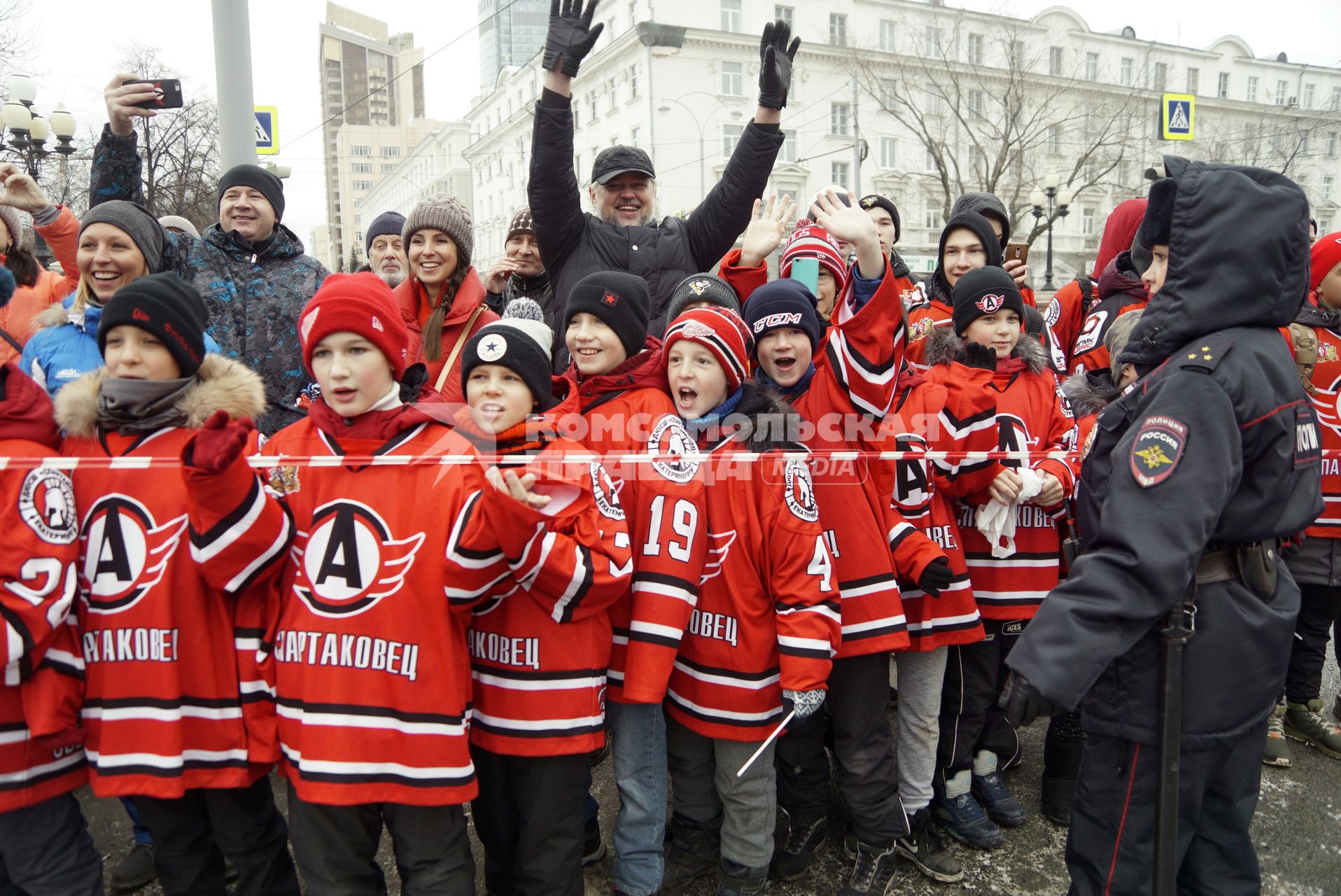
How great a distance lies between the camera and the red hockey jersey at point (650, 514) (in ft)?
8.58

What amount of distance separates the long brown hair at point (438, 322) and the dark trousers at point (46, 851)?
202cm

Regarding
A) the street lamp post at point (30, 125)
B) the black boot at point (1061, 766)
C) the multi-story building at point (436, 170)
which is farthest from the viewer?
the multi-story building at point (436, 170)

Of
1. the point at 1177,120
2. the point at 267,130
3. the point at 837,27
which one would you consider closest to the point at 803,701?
the point at 267,130

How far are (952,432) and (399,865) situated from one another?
2432 mm

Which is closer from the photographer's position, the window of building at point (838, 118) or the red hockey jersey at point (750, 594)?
the red hockey jersey at point (750, 594)

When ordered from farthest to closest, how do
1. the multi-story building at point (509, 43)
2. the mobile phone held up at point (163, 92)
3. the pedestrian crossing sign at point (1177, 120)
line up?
1. the multi-story building at point (509, 43)
2. the pedestrian crossing sign at point (1177, 120)
3. the mobile phone held up at point (163, 92)

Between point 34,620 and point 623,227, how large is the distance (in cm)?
266

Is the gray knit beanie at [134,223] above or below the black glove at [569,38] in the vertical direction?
below

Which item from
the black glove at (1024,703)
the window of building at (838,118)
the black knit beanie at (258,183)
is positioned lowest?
the black glove at (1024,703)

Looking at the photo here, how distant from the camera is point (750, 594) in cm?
272

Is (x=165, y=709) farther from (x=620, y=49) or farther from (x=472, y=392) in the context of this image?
(x=620, y=49)

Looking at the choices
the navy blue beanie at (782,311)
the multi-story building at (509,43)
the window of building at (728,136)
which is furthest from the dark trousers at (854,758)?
Result: the window of building at (728,136)

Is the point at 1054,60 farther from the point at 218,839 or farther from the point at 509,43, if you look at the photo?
the point at 218,839

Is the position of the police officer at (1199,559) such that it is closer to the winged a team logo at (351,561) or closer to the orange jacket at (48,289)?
the winged a team logo at (351,561)
